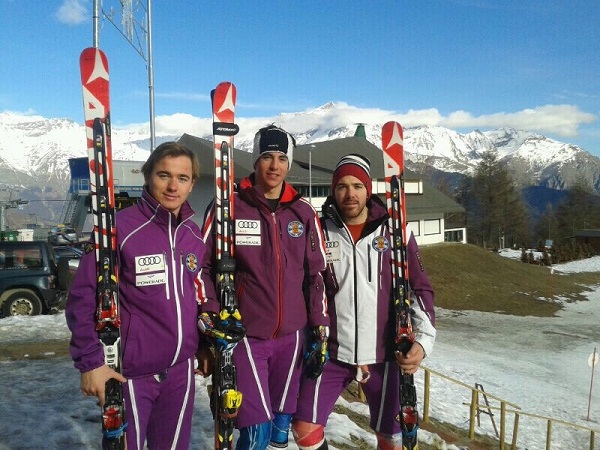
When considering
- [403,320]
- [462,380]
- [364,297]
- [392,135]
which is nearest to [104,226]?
[364,297]

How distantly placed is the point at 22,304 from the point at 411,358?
33.4 feet

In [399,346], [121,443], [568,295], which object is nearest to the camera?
[121,443]

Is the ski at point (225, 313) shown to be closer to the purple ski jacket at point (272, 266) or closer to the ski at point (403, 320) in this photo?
the purple ski jacket at point (272, 266)

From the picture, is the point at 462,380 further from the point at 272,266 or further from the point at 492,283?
the point at 492,283

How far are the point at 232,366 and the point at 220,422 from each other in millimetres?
365

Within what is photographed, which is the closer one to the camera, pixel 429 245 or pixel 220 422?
pixel 220 422

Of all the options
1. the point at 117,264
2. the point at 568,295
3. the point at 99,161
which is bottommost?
the point at 568,295

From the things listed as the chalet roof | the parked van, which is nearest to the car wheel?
the parked van

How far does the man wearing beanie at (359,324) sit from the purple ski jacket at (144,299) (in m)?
1.09

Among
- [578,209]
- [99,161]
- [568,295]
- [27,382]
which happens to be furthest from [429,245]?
[578,209]

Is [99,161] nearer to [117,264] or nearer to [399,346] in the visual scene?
[117,264]

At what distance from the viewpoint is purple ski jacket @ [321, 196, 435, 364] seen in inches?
134

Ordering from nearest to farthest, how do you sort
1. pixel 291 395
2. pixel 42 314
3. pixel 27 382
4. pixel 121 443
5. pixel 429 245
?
pixel 121 443 → pixel 291 395 → pixel 27 382 → pixel 42 314 → pixel 429 245

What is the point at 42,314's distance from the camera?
1084cm
